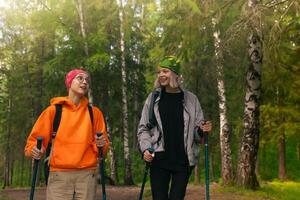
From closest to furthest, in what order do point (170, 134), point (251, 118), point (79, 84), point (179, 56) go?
1. point (79, 84)
2. point (170, 134)
3. point (179, 56)
4. point (251, 118)

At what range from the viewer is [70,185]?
453cm

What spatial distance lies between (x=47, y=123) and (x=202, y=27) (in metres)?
7.28

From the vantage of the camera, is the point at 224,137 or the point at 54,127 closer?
the point at 54,127

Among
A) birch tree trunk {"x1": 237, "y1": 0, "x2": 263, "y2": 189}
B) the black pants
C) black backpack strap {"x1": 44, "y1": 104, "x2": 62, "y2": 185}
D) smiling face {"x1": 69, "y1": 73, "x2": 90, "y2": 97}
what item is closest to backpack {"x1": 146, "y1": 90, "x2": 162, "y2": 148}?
the black pants

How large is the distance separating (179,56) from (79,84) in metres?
6.68

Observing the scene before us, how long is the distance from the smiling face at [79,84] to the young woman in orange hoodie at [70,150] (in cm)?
15

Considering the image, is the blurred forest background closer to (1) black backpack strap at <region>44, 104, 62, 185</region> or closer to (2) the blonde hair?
(2) the blonde hair

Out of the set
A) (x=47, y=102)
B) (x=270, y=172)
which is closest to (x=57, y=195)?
(x=47, y=102)

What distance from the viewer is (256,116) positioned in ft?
44.4

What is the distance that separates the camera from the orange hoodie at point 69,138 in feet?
14.8

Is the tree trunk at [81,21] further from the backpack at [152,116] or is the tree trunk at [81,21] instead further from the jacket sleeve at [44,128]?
the jacket sleeve at [44,128]

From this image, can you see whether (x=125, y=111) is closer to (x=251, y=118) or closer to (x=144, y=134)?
(x=251, y=118)

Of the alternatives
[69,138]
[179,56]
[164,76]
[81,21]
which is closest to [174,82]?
[164,76]

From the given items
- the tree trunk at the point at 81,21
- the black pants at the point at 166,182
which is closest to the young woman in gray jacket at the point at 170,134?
the black pants at the point at 166,182
